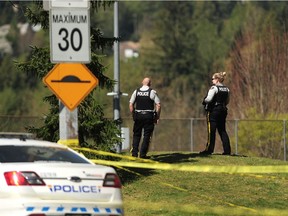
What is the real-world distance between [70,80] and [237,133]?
1939cm

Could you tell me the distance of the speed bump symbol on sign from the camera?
14.1 meters

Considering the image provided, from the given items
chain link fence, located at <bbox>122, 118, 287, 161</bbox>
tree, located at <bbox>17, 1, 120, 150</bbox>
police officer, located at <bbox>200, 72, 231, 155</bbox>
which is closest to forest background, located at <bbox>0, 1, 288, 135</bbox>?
tree, located at <bbox>17, 1, 120, 150</bbox>

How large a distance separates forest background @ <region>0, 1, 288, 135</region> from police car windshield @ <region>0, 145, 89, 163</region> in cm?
657

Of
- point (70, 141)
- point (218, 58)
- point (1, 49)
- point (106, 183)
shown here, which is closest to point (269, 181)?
point (70, 141)

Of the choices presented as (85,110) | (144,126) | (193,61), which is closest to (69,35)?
(85,110)

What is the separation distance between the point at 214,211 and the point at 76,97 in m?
3.02

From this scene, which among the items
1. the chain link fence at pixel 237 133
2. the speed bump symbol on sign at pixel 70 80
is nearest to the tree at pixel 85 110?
the speed bump symbol on sign at pixel 70 80

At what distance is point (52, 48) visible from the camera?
1405 cm

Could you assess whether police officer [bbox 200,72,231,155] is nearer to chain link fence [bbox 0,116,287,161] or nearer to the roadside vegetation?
the roadside vegetation

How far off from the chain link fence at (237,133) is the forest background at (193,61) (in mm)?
2366

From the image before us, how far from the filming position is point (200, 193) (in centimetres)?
1725

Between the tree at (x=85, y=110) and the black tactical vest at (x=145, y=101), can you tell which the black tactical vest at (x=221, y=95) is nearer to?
the black tactical vest at (x=145, y=101)

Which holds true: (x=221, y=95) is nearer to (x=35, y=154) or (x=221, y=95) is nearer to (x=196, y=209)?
(x=196, y=209)

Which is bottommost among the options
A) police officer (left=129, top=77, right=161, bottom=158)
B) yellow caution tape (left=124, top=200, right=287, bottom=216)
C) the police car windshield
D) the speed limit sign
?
yellow caution tape (left=124, top=200, right=287, bottom=216)
